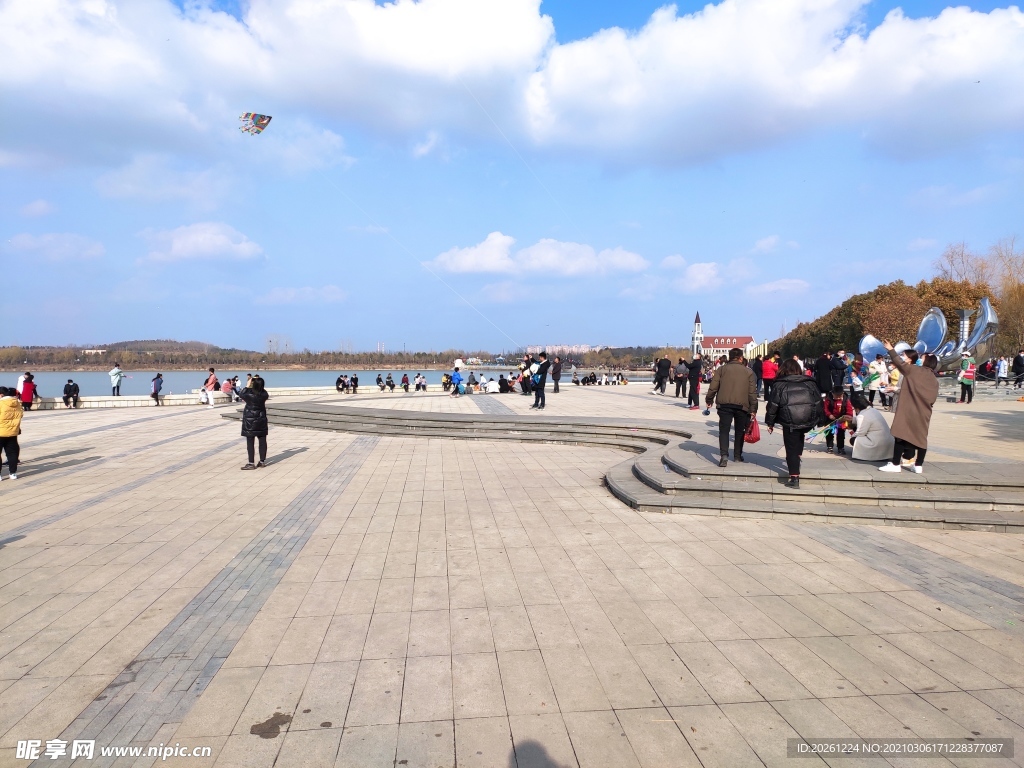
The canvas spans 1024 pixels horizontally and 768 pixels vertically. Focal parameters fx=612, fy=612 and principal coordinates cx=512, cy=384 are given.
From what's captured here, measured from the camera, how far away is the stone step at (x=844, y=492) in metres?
6.55

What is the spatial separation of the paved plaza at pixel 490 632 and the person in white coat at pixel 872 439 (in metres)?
0.77

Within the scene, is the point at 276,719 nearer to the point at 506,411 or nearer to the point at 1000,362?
the point at 506,411

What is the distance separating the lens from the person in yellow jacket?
366 inches

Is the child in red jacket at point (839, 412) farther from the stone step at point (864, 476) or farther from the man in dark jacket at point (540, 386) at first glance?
the man in dark jacket at point (540, 386)

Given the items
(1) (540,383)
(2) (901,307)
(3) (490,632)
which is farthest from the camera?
(2) (901,307)

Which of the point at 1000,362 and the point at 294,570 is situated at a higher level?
the point at 1000,362

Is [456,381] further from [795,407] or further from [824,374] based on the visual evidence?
[795,407]

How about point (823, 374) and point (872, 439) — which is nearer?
point (872, 439)

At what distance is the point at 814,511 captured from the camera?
6645 millimetres

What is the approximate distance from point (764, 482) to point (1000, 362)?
22766 mm

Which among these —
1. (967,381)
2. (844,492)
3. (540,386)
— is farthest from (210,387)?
(967,381)

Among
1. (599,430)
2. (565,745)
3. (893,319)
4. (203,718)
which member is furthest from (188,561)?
(893,319)

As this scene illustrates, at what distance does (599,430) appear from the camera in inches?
506

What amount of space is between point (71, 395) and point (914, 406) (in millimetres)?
27853
